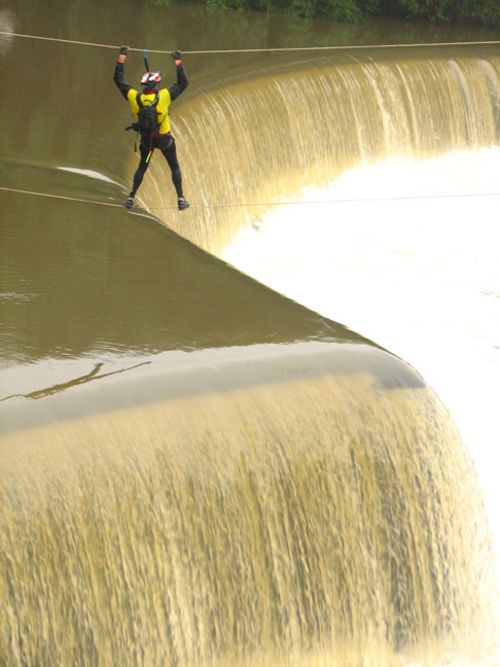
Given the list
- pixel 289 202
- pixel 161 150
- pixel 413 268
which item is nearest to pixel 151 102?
pixel 161 150

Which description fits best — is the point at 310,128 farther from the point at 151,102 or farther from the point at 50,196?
the point at 151,102

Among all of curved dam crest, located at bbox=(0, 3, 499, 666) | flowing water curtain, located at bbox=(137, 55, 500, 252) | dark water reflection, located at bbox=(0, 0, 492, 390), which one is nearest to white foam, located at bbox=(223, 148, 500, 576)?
flowing water curtain, located at bbox=(137, 55, 500, 252)

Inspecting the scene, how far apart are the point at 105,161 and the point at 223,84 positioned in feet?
10.8

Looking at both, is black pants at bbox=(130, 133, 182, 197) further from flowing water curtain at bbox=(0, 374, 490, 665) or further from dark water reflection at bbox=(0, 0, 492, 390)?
flowing water curtain at bbox=(0, 374, 490, 665)

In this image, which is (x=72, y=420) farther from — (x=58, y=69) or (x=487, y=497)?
(x=58, y=69)

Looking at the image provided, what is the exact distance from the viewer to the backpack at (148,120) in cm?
750

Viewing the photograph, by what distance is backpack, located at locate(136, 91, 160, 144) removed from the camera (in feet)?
24.6

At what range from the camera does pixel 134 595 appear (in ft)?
17.3

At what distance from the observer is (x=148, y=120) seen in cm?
760

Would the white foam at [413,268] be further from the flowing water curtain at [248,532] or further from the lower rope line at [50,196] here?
the lower rope line at [50,196]

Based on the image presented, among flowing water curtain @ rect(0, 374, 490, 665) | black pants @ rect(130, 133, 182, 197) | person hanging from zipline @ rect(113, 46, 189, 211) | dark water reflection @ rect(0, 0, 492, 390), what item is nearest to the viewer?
flowing water curtain @ rect(0, 374, 490, 665)

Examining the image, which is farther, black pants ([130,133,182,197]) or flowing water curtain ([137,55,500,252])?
flowing water curtain ([137,55,500,252])

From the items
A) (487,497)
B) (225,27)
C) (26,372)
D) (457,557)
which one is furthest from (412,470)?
(225,27)

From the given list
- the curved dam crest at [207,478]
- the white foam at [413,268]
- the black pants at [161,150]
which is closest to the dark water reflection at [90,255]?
the curved dam crest at [207,478]
